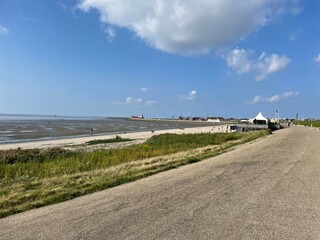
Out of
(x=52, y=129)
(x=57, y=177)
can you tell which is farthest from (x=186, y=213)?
(x=52, y=129)

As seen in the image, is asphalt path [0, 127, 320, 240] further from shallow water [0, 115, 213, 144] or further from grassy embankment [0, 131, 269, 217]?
shallow water [0, 115, 213, 144]

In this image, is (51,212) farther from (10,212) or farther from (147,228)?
(147,228)

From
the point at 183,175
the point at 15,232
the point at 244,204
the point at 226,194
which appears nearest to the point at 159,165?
the point at 183,175

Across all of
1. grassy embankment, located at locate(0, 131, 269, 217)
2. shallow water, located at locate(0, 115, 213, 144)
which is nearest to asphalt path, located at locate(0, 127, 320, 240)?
grassy embankment, located at locate(0, 131, 269, 217)

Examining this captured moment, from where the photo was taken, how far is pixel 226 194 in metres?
8.19

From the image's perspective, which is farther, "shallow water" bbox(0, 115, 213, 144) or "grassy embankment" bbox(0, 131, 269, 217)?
"shallow water" bbox(0, 115, 213, 144)

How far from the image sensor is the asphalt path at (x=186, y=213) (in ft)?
17.9

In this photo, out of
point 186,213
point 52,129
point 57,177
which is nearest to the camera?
point 186,213

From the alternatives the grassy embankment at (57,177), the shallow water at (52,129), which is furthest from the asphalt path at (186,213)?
the shallow water at (52,129)

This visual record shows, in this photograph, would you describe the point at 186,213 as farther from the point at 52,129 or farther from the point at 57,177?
the point at 52,129

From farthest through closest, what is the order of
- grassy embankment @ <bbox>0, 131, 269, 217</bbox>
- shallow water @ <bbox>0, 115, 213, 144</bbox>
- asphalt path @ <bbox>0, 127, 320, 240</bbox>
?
1. shallow water @ <bbox>0, 115, 213, 144</bbox>
2. grassy embankment @ <bbox>0, 131, 269, 217</bbox>
3. asphalt path @ <bbox>0, 127, 320, 240</bbox>

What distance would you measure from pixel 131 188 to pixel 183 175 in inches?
105

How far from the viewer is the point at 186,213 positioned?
653cm

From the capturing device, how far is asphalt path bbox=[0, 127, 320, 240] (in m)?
5.44
